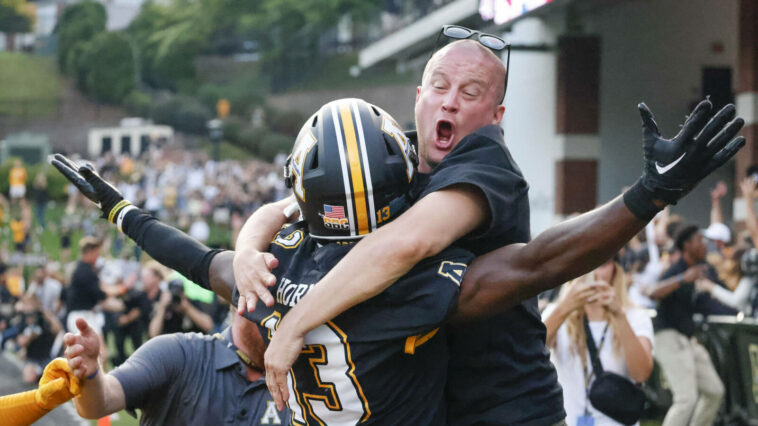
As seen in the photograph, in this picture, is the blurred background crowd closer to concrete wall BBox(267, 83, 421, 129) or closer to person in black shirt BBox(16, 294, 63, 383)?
person in black shirt BBox(16, 294, 63, 383)

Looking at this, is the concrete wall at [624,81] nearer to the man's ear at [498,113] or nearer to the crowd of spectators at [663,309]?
the crowd of spectators at [663,309]

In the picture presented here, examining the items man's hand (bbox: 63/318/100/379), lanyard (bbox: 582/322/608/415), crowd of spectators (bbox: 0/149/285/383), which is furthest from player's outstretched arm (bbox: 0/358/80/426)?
crowd of spectators (bbox: 0/149/285/383)

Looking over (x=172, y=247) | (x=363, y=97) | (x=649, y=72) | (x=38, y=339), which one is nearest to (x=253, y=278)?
(x=172, y=247)

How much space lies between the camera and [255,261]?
3.02 metres

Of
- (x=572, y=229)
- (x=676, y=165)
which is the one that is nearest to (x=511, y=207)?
(x=572, y=229)

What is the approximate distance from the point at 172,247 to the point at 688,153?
1785 millimetres

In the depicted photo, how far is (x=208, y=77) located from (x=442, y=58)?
71.1 m

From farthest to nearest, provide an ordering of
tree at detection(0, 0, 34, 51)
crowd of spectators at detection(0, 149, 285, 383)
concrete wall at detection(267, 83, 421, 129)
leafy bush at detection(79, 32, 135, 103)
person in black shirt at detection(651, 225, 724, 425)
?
tree at detection(0, 0, 34, 51) → leafy bush at detection(79, 32, 135, 103) → concrete wall at detection(267, 83, 421, 129) → crowd of spectators at detection(0, 149, 285, 383) → person in black shirt at detection(651, 225, 724, 425)

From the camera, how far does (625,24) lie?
17906mm

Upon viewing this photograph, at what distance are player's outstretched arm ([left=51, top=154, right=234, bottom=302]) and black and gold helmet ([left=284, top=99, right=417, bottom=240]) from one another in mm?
483

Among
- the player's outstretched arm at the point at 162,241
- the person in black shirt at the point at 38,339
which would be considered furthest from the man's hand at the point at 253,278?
the person in black shirt at the point at 38,339

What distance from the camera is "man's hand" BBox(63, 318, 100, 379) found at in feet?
11.3

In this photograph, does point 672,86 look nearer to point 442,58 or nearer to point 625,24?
point 625,24

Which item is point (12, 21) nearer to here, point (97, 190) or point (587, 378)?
point (587, 378)
